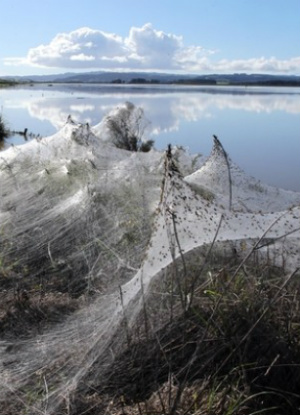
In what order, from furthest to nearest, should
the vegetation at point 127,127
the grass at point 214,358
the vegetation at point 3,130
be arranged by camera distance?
the vegetation at point 3,130, the vegetation at point 127,127, the grass at point 214,358

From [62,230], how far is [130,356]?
7.33 ft

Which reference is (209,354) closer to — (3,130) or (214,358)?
(214,358)

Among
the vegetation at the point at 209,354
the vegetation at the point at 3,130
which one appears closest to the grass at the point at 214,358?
the vegetation at the point at 209,354

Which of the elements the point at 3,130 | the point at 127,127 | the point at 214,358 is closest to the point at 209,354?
the point at 214,358

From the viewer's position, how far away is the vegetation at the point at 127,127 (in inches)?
442

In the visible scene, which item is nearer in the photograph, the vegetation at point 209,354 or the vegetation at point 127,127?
the vegetation at point 209,354

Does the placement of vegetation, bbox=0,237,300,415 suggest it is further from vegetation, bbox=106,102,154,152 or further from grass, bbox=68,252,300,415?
vegetation, bbox=106,102,154,152

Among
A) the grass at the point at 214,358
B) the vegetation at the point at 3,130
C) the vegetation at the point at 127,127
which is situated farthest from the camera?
the vegetation at the point at 3,130

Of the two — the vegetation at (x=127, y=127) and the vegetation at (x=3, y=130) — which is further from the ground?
the vegetation at (x=127, y=127)

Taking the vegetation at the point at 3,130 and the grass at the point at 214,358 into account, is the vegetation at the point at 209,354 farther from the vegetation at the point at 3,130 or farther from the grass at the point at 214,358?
the vegetation at the point at 3,130

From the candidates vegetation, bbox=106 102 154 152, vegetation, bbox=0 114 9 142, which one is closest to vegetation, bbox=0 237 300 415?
vegetation, bbox=106 102 154 152

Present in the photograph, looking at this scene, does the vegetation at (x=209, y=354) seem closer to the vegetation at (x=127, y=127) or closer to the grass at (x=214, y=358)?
the grass at (x=214, y=358)

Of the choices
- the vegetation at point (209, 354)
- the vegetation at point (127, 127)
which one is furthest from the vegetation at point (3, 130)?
the vegetation at point (209, 354)

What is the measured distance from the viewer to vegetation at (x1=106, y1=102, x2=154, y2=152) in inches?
442
